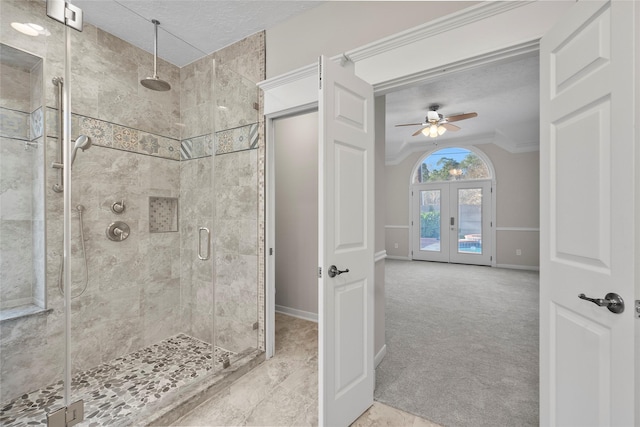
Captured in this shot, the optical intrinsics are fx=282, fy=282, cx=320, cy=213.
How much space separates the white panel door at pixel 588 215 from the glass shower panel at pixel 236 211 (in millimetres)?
2023

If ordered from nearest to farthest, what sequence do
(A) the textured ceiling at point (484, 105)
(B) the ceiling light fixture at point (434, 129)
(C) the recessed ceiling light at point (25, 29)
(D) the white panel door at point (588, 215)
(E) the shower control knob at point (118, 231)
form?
(D) the white panel door at point (588, 215)
(C) the recessed ceiling light at point (25, 29)
(E) the shower control knob at point (118, 231)
(A) the textured ceiling at point (484, 105)
(B) the ceiling light fixture at point (434, 129)

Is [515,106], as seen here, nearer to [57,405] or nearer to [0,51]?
[0,51]

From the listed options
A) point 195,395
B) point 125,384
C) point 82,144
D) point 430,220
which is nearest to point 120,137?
point 82,144

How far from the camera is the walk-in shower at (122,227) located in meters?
1.84

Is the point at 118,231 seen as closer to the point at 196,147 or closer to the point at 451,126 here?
the point at 196,147

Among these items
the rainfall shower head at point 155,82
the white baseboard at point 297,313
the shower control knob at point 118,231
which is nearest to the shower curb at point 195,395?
the white baseboard at point 297,313

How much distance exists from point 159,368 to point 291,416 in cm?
124

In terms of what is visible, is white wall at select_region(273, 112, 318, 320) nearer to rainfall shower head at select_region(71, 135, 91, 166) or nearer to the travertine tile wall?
rainfall shower head at select_region(71, 135, 91, 166)

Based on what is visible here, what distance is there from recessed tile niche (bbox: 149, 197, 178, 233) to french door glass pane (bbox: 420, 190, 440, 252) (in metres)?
6.13

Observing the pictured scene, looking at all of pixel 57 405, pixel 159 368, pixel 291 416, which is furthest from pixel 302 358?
pixel 57 405

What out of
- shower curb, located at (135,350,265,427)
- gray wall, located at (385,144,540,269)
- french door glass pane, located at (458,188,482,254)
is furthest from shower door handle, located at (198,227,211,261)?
gray wall, located at (385,144,540,269)

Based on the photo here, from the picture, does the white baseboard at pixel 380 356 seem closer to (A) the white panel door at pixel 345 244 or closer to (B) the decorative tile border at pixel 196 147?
(A) the white panel door at pixel 345 244

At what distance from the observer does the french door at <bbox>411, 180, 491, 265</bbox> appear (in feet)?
21.7

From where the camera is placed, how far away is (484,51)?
155cm
